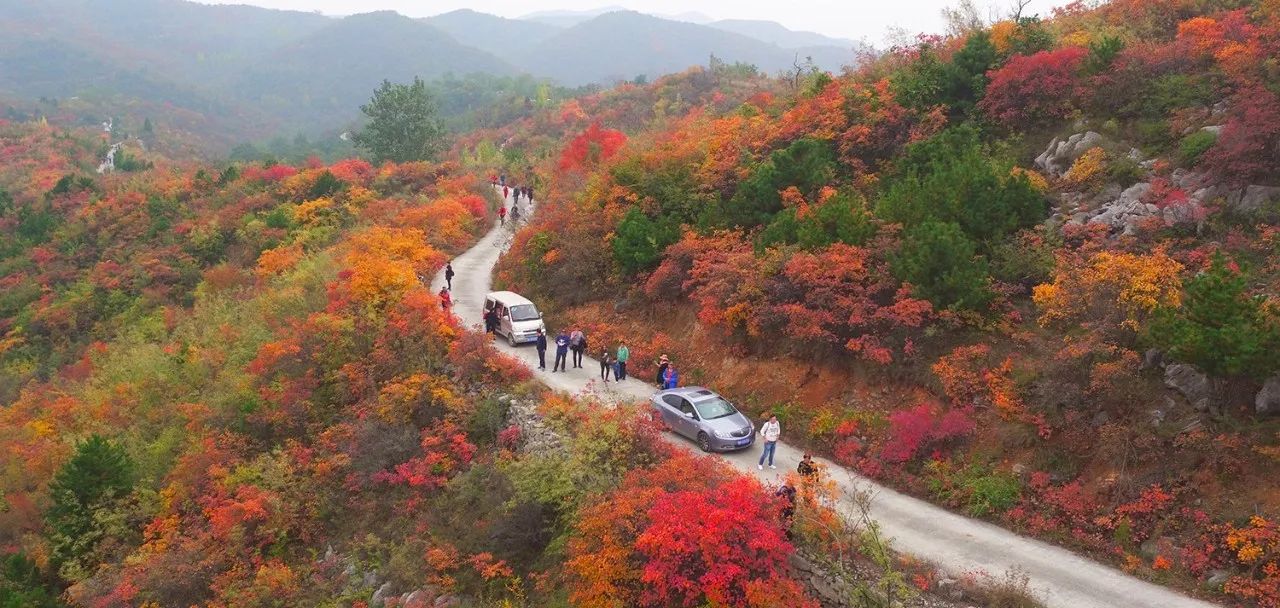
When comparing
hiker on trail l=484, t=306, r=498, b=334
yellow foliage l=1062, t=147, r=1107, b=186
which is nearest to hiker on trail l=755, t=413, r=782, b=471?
yellow foliage l=1062, t=147, r=1107, b=186

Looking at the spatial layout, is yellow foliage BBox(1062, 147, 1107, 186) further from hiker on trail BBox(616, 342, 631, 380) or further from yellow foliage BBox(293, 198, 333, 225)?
yellow foliage BBox(293, 198, 333, 225)

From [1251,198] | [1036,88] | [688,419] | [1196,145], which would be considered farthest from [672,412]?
[1036,88]

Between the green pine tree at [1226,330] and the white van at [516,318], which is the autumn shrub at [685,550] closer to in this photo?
the green pine tree at [1226,330]

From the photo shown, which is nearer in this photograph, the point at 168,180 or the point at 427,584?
the point at 427,584

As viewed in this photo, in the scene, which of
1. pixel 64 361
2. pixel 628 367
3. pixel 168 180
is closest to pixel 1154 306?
pixel 628 367

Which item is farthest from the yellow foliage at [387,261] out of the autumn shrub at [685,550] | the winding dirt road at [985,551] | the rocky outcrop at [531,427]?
the autumn shrub at [685,550]

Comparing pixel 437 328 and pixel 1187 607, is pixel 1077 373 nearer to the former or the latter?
pixel 1187 607

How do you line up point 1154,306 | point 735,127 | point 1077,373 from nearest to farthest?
point 1154,306 < point 1077,373 < point 735,127
